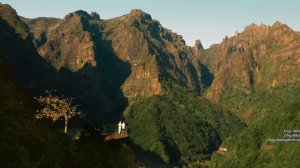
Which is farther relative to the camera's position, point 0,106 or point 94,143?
point 94,143

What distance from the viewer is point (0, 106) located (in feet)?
129

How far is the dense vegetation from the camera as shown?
1356 inches

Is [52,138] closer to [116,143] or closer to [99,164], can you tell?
[99,164]

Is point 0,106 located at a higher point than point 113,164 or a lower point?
higher

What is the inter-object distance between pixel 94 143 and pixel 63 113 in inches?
1542

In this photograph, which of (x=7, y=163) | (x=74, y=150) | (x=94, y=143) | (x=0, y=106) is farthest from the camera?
(x=94, y=143)

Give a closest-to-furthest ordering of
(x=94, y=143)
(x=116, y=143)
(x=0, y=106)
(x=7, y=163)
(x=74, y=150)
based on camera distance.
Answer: (x=7, y=163), (x=0, y=106), (x=74, y=150), (x=94, y=143), (x=116, y=143)

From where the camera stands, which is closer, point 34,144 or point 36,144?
point 34,144

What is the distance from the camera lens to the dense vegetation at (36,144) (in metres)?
34.4

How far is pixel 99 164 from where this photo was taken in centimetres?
5556

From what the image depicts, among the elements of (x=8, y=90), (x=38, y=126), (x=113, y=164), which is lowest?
(x=113, y=164)

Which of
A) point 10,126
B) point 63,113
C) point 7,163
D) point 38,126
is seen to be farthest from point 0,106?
point 63,113

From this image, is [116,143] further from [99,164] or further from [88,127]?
[99,164]

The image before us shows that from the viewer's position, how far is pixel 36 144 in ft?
135
